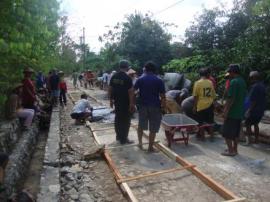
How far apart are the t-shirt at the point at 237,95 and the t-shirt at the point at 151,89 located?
1563 millimetres

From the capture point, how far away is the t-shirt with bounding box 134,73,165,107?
8.38 m

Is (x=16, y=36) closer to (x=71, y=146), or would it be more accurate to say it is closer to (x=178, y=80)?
(x=71, y=146)

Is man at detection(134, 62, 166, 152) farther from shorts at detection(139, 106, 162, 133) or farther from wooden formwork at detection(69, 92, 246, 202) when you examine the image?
wooden formwork at detection(69, 92, 246, 202)

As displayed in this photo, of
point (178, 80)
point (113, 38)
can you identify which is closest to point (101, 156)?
point (178, 80)

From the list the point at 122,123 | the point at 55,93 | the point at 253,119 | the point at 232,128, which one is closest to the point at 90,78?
the point at 55,93

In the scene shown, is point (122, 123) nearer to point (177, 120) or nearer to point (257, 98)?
point (177, 120)

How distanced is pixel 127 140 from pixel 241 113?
2.99 metres

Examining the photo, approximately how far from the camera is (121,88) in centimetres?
909

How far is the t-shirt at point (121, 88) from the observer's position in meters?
9.05

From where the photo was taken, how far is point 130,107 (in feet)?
29.4

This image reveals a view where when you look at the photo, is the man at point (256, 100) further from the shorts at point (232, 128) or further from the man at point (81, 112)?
the man at point (81, 112)

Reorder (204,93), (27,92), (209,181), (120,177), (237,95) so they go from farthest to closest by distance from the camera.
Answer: (27,92), (204,93), (237,95), (120,177), (209,181)

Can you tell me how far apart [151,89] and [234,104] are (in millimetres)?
1828

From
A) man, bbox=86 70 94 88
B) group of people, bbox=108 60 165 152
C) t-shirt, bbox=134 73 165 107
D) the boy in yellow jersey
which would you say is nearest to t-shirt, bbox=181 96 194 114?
the boy in yellow jersey
